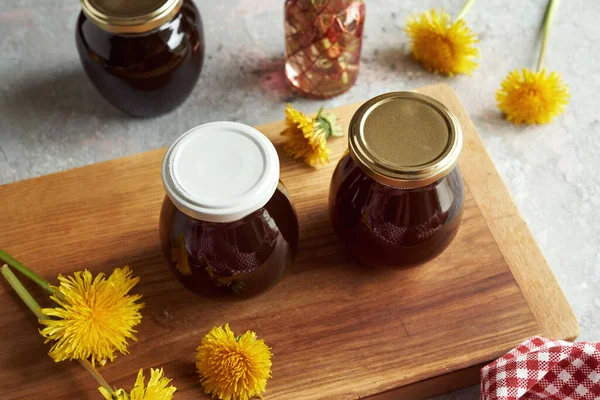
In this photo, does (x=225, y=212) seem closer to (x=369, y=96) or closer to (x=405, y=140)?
(x=405, y=140)

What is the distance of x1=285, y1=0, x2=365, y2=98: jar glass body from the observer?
827mm

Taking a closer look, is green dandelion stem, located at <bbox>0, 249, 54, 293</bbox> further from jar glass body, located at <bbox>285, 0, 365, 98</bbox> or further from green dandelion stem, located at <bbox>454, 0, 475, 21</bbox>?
green dandelion stem, located at <bbox>454, 0, 475, 21</bbox>

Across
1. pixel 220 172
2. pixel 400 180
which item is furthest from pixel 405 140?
pixel 220 172

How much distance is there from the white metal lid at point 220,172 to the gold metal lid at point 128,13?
19 centimetres

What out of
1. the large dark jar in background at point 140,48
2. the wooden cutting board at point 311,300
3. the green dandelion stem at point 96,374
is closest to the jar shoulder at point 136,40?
the large dark jar in background at point 140,48

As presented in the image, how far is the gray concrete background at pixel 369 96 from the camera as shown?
2.87 ft

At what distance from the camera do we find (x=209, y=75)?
3.15 ft

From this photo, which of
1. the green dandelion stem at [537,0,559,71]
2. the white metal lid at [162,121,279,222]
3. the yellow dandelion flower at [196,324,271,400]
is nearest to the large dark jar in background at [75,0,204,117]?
the white metal lid at [162,121,279,222]

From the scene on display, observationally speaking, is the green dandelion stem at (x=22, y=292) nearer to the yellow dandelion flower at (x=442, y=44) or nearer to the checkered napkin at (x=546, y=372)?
the checkered napkin at (x=546, y=372)

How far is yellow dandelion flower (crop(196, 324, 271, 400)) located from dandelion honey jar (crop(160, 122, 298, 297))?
44 millimetres

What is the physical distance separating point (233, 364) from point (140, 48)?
0.36 meters

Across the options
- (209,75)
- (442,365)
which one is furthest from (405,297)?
(209,75)

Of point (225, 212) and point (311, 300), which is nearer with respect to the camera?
point (225, 212)

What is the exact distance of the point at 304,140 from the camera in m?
0.76
